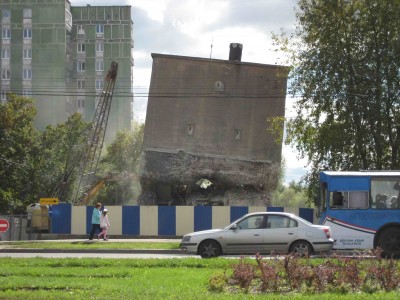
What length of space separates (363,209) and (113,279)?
35.4ft

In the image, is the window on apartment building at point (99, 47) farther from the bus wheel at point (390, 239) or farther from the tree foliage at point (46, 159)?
the bus wheel at point (390, 239)

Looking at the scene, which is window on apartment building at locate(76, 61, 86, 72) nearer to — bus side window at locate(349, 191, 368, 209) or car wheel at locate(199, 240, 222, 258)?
bus side window at locate(349, 191, 368, 209)

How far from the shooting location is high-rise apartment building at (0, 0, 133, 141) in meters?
87.8

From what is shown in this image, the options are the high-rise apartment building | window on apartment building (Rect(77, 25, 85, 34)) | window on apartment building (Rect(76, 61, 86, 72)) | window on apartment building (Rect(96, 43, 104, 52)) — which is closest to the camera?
the high-rise apartment building

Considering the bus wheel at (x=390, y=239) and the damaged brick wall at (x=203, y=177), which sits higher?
the damaged brick wall at (x=203, y=177)

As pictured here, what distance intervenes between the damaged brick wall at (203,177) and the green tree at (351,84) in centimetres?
1593

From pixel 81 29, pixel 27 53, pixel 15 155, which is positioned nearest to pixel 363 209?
pixel 15 155

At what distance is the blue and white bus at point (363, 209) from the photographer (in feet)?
71.6

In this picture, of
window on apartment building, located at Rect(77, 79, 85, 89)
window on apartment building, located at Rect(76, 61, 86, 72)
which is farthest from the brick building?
window on apartment building, located at Rect(76, 61, 86, 72)

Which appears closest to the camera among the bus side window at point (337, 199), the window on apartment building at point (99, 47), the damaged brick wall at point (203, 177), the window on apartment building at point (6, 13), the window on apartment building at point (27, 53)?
the bus side window at point (337, 199)

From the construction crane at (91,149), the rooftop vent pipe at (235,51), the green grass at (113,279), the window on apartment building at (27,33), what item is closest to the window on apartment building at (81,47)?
the window on apartment building at (27,33)

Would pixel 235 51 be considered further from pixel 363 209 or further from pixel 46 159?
pixel 363 209

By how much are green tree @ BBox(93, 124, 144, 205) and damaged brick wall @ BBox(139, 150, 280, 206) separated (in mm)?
16983

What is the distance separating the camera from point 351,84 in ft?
117
